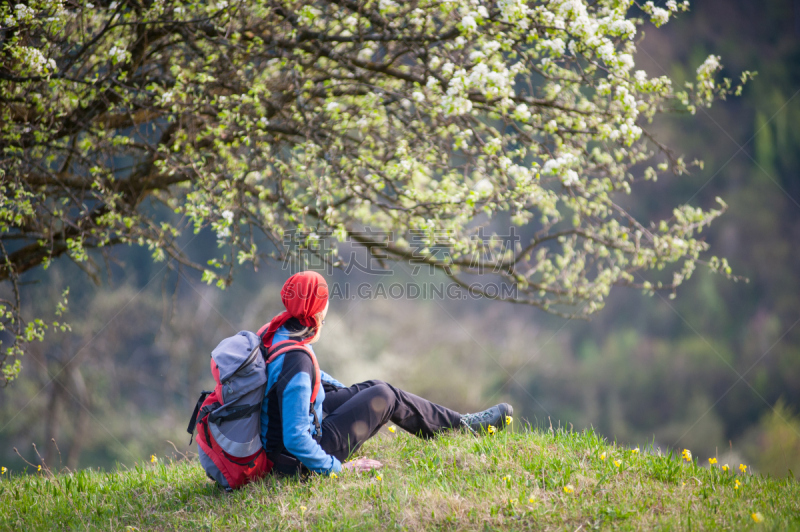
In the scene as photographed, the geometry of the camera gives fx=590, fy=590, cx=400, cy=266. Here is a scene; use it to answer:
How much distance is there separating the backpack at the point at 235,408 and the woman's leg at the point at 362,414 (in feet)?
0.57

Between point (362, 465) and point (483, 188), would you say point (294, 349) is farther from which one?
point (483, 188)

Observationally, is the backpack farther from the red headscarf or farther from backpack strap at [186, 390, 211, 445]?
the red headscarf

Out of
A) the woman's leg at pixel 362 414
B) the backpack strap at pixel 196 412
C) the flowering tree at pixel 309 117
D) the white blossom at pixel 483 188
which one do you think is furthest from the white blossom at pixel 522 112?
the backpack strap at pixel 196 412

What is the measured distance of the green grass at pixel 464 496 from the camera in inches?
107

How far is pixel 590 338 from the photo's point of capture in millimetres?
36625

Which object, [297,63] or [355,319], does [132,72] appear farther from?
[355,319]

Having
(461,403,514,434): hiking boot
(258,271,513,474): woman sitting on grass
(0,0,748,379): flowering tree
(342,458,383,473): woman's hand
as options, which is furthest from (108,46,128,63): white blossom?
(461,403,514,434): hiking boot

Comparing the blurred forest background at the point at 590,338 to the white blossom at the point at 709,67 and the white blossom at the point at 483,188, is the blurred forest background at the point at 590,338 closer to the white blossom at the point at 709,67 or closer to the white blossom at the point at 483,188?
the white blossom at the point at 709,67

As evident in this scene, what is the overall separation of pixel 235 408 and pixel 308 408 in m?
0.37

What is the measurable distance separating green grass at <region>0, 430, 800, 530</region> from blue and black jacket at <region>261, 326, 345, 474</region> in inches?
8.1

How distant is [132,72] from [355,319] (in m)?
22.9

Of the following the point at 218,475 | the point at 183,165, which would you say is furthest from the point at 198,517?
the point at 183,165

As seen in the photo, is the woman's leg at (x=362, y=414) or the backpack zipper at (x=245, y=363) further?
the woman's leg at (x=362, y=414)

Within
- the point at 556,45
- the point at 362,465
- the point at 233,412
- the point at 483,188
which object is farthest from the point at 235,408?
the point at 556,45
